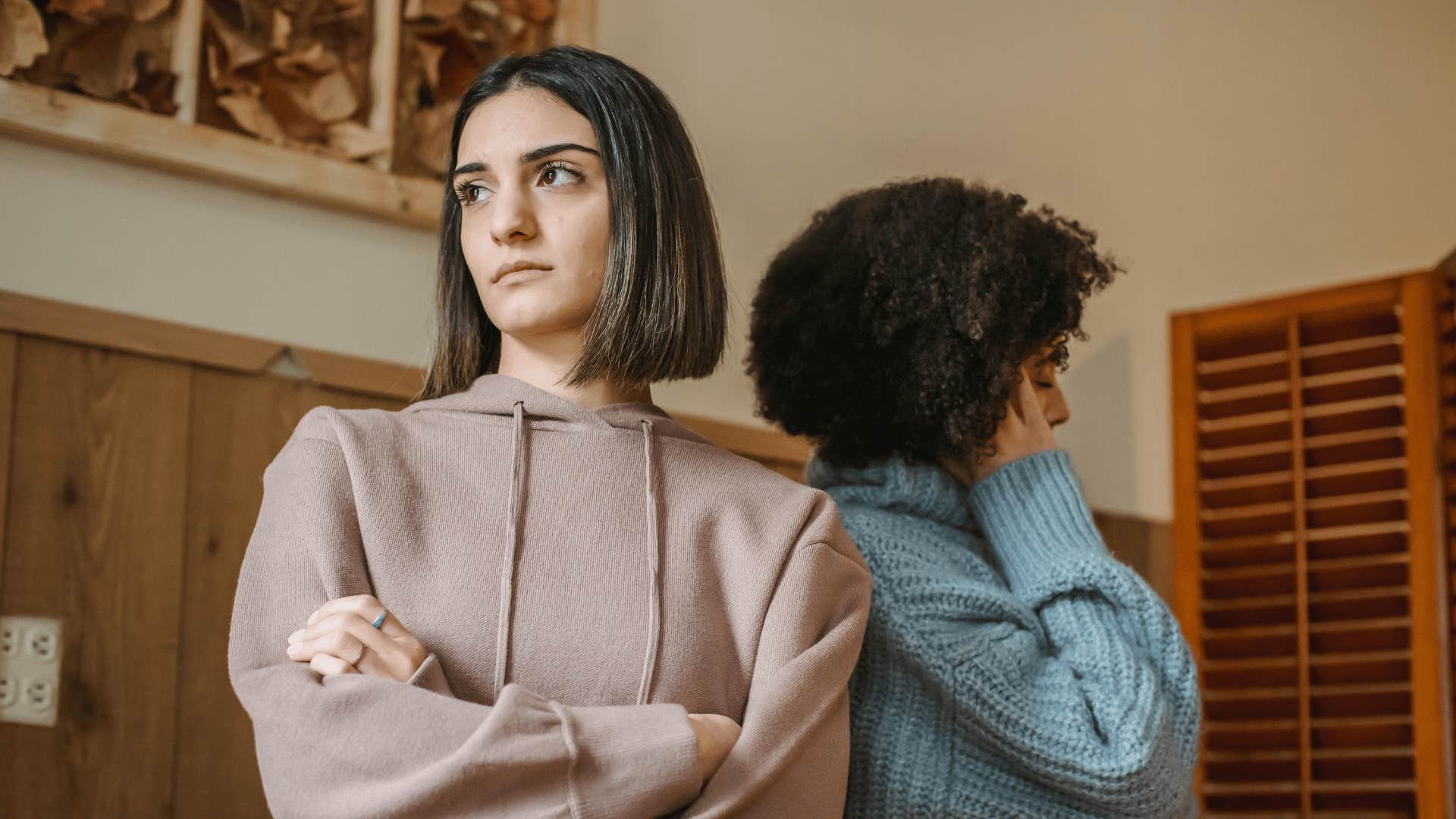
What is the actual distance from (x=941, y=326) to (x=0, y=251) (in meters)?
0.99

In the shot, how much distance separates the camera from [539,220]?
1246 millimetres

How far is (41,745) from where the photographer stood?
163cm

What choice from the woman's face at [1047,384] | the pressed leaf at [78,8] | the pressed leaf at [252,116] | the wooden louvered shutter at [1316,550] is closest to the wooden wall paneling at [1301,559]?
the wooden louvered shutter at [1316,550]

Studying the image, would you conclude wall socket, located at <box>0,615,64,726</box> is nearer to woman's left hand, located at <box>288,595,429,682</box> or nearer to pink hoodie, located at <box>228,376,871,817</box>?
pink hoodie, located at <box>228,376,871,817</box>

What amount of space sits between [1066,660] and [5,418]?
110cm

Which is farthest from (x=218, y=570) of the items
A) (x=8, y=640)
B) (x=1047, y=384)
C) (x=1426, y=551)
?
(x=1426, y=551)

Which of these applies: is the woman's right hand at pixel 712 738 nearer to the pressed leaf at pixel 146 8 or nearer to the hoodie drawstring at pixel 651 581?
the hoodie drawstring at pixel 651 581

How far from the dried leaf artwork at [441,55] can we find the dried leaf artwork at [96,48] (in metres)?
0.31

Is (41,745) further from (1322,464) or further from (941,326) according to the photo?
(1322,464)

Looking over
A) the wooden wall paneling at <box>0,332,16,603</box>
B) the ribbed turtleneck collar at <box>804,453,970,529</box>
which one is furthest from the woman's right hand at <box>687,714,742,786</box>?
the wooden wall paneling at <box>0,332,16,603</box>

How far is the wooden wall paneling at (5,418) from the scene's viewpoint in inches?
64.8

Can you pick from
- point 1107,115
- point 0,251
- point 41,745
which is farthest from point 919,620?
point 1107,115

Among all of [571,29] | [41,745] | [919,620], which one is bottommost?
[41,745]

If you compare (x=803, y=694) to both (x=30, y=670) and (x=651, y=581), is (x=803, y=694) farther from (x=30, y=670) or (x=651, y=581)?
(x=30, y=670)
